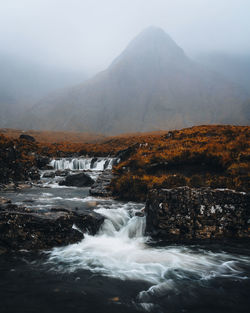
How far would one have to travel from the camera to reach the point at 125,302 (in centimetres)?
625

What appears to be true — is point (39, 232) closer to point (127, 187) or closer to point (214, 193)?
point (214, 193)

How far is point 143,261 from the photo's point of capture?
29.1ft

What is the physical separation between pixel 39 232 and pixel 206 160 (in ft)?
39.0

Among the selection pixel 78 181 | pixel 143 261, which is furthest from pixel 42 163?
pixel 143 261

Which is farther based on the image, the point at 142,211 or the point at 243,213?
the point at 142,211

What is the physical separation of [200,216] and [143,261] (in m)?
3.47

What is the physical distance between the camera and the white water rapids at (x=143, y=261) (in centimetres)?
771

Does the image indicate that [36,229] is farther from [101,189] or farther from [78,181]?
[78,181]

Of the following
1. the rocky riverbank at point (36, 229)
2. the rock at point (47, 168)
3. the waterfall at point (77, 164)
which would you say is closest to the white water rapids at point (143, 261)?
the rocky riverbank at point (36, 229)

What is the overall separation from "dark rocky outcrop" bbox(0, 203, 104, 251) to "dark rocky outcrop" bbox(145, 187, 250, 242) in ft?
11.4

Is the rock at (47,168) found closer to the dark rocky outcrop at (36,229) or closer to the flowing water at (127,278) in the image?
the dark rocky outcrop at (36,229)

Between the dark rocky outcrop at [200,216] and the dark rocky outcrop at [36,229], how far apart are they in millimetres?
3474

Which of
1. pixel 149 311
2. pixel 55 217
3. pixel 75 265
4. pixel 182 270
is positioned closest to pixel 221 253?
pixel 182 270

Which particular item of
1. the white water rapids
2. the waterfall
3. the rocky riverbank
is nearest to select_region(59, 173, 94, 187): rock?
the white water rapids
